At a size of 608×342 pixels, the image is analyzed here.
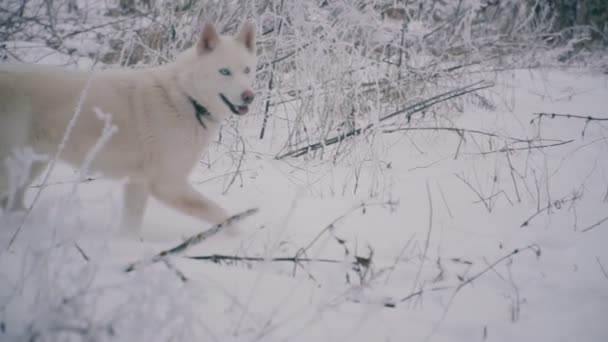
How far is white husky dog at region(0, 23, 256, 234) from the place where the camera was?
2.15 m

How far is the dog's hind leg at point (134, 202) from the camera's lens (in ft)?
8.38

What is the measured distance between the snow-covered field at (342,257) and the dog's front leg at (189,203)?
0.15 metres

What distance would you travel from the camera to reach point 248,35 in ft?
9.15

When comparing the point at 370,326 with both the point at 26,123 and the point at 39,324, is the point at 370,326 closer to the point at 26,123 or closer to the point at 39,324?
the point at 39,324

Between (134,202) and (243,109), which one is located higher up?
(243,109)

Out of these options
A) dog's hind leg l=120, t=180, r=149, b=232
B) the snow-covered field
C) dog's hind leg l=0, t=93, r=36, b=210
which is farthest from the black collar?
dog's hind leg l=0, t=93, r=36, b=210

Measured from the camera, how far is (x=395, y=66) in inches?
187

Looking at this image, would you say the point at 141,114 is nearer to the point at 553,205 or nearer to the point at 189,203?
the point at 189,203

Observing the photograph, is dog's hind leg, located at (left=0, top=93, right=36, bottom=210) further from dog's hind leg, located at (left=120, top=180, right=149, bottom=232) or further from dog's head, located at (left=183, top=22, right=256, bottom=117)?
dog's head, located at (left=183, top=22, right=256, bottom=117)

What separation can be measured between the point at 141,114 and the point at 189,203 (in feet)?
2.02

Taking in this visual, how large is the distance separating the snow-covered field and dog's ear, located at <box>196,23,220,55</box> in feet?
3.63

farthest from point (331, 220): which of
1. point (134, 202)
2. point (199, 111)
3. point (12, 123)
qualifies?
point (12, 123)

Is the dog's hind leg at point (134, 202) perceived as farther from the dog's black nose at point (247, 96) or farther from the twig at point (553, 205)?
the twig at point (553, 205)

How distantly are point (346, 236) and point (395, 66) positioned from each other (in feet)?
9.85
